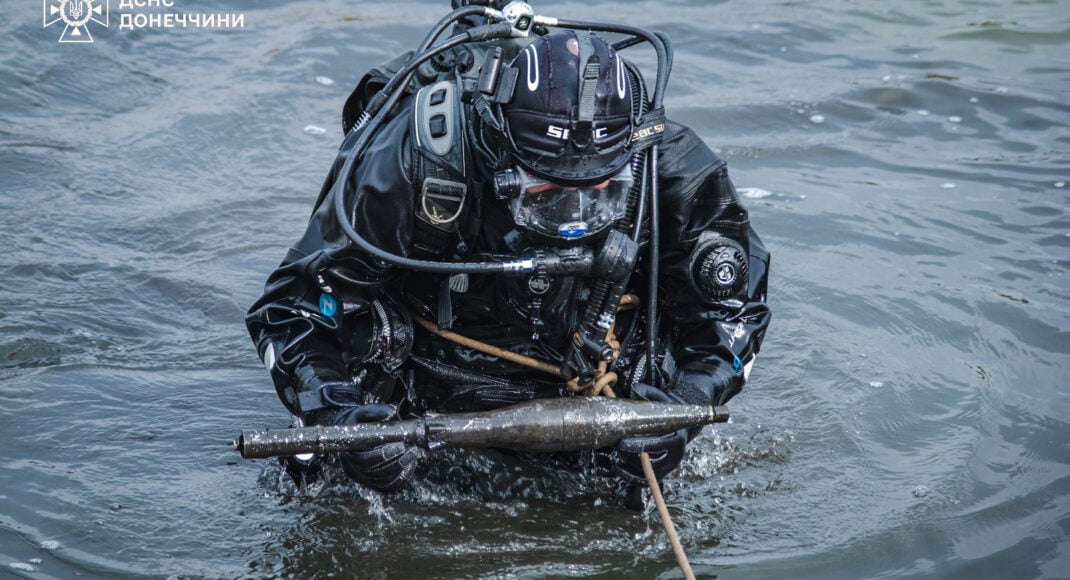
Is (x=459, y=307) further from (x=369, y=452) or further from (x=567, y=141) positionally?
(x=567, y=141)

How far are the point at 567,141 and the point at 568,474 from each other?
135 cm

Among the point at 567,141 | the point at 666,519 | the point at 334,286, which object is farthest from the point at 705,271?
the point at 334,286

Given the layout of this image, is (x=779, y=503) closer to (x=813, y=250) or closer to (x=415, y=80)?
(x=415, y=80)

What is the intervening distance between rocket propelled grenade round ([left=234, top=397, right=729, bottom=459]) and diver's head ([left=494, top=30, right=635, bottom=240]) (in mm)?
474

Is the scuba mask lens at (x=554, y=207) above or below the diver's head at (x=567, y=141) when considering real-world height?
below

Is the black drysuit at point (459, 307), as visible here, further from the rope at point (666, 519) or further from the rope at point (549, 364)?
the rope at point (666, 519)

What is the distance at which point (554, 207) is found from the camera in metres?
3.22

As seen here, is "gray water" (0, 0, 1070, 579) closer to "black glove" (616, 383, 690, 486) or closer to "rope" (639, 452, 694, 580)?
"black glove" (616, 383, 690, 486)

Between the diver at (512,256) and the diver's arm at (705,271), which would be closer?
the diver at (512,256)

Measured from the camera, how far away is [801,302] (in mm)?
5461

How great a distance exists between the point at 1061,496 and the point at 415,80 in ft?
8.43

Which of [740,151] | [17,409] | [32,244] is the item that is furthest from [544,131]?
[740,151]

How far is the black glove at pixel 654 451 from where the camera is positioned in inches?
135

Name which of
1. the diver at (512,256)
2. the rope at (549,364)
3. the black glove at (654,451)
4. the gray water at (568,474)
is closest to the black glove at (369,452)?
the diver at (512,256)
